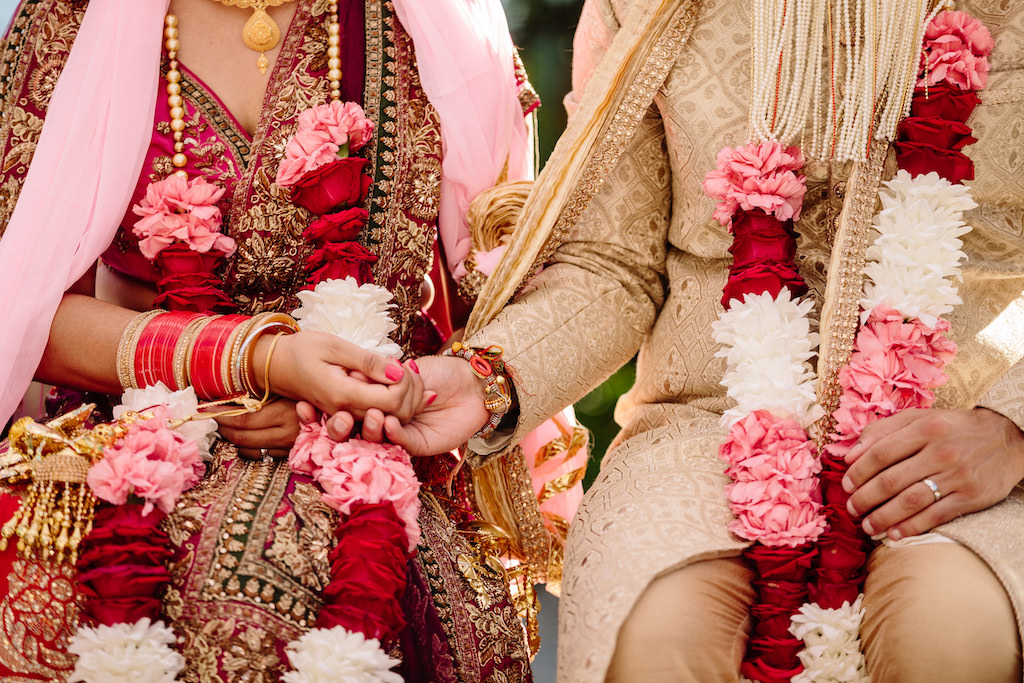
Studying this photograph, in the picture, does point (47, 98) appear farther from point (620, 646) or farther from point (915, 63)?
point (915, 63)

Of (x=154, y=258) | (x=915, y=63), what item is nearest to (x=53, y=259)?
(x=154, y=258)

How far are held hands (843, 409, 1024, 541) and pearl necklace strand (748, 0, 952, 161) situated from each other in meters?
0.43

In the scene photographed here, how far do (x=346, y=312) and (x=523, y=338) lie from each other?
284 mm

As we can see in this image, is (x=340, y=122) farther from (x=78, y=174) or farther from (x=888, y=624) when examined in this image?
(x=888, y=624)

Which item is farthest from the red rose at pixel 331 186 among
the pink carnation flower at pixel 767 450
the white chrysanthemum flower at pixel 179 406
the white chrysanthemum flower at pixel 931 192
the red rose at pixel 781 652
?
the red rose at pixel 781 652

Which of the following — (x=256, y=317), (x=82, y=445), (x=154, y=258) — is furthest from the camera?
(x=154, y=258)

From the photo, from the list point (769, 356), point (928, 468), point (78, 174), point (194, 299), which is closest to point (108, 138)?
point (78, 174)

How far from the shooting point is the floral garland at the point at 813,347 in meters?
1.31

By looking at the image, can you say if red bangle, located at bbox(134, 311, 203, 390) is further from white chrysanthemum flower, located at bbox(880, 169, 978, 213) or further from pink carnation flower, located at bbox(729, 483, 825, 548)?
white chrysanthemum flower, located at bbox(880, 169, 978, 213)

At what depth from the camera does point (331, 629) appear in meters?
1.27

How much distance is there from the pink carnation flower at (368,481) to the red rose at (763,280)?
1.84 ft

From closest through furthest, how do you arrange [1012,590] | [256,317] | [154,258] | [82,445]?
1. [1012,590]
2. [82,445]
3. [256,317]
4. [154,258]

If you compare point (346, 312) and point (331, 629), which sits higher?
point (346, 312)

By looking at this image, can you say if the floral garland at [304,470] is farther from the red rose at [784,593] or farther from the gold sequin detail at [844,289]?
the gold sequin detail at [844,289]
